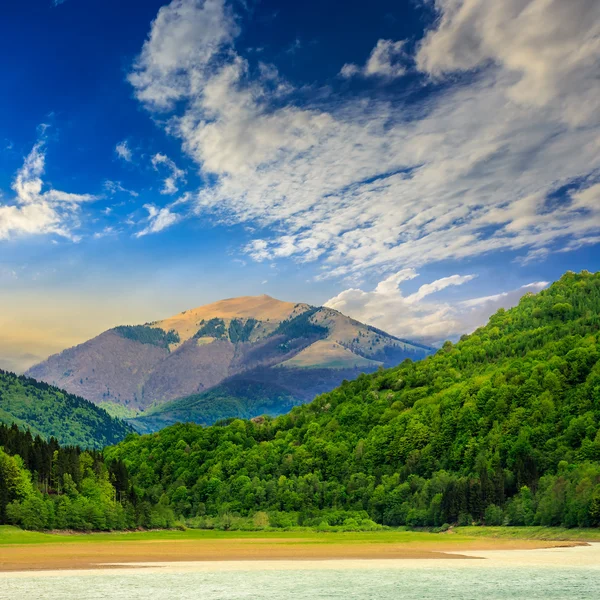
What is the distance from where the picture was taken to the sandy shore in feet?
327

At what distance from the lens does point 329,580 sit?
79.2 meters

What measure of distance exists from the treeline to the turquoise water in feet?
244

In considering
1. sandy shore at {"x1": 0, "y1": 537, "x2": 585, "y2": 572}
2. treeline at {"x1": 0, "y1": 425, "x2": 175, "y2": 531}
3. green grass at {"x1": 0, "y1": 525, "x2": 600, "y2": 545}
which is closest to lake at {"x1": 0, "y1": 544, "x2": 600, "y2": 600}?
sandy shore at {"x1": 0, "y1": 537, "x2": 585, "y2": 572}

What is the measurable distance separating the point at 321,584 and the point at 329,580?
4465 mm

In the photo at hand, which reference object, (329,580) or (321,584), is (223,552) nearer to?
(329,580)

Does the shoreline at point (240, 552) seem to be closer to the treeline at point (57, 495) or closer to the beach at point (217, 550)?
the beach at point (217, 550)

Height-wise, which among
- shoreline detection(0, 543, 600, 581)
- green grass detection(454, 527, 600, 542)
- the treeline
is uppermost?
the treeline

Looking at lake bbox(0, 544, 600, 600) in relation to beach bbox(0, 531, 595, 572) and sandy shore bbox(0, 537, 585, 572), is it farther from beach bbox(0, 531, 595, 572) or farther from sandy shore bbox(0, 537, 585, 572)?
beach bbox(0, 531, 595, 572)

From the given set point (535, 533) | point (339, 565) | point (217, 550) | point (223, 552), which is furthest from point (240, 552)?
point (535, 533)

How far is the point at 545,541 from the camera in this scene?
482ft

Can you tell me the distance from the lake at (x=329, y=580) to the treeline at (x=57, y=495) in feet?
A: 221

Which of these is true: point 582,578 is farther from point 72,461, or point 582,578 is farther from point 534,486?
point 72,461

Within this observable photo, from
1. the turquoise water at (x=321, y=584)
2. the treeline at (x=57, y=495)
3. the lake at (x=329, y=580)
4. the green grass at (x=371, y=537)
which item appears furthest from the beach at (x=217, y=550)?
the turquoise water at (x=321, y=584)

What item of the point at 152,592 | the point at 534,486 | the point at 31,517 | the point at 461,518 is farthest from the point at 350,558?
the point at 534,486
